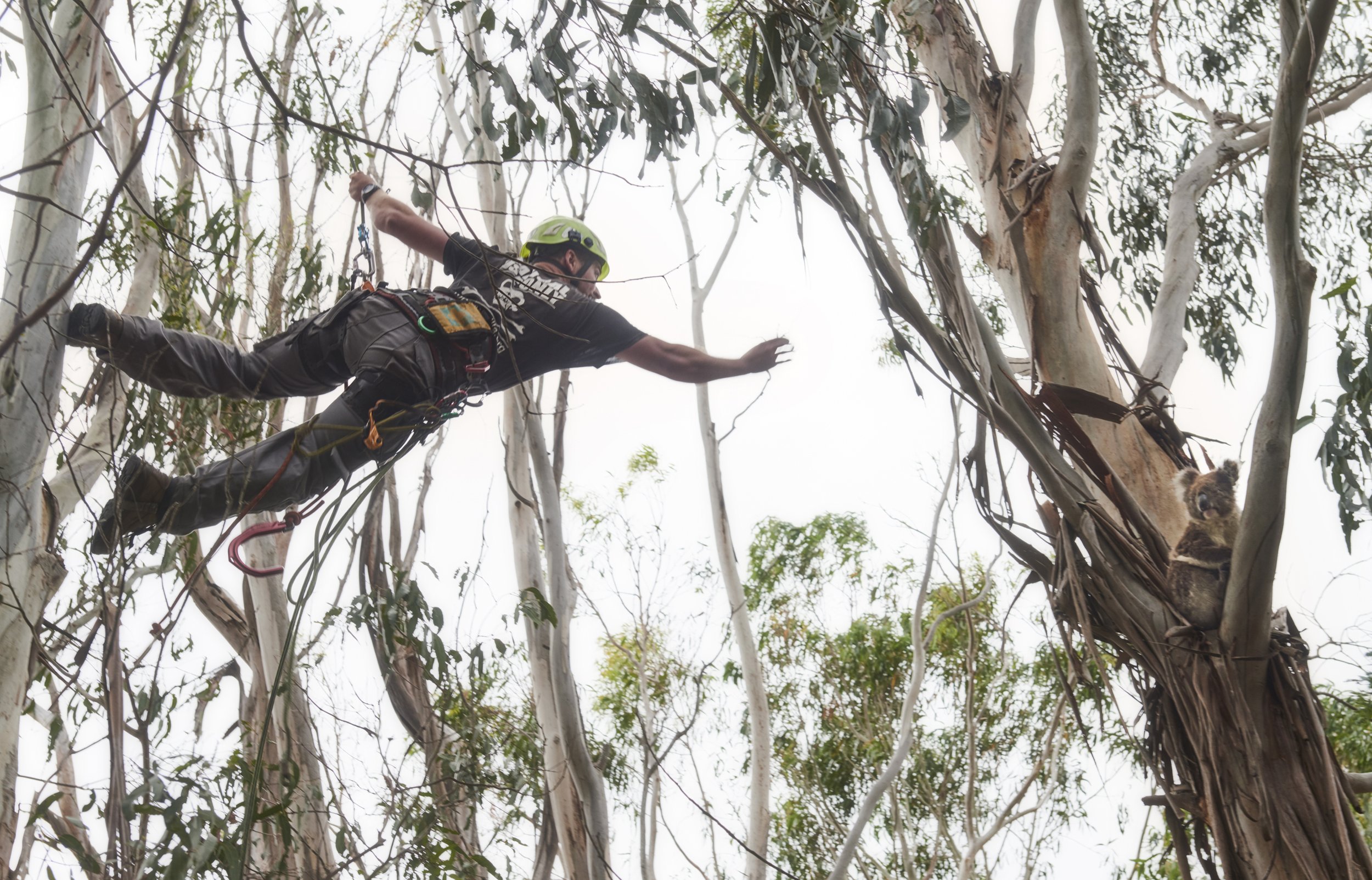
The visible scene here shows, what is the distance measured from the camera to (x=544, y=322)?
310 cm

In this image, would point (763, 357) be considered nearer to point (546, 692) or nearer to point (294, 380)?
point (294, 380)

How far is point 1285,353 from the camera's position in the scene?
220 cm

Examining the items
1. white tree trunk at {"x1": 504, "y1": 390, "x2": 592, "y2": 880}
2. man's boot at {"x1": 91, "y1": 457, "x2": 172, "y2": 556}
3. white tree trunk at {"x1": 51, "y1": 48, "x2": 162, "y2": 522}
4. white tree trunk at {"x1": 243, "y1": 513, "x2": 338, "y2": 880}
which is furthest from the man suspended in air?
white tree trunk at {"x1": 243, "y1": 513, "x2": 338, "y2": 880}

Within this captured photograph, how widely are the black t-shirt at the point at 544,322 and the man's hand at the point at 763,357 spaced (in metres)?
0.40

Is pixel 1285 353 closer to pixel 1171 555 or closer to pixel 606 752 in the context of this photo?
pixel 1171 555

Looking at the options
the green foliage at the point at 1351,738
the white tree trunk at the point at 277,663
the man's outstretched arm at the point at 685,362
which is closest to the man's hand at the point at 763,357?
the man's outstretched arm at the point at 685,362

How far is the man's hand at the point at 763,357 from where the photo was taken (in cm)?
282

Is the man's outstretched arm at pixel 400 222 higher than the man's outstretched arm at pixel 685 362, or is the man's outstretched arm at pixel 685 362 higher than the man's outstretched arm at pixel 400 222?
the man's outstretched arm at pixel 400 222

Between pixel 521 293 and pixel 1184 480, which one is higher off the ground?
pixel 521 293

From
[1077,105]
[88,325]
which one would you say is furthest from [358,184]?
[1077,105]

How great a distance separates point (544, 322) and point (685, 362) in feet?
1.29

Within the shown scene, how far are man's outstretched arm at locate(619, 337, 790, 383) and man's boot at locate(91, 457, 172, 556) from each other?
1.22 meters

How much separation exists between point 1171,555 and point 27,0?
2.55 meters

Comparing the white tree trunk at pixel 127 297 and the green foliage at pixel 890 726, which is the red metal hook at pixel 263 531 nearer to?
the white tree trunk at pixel 127 297
